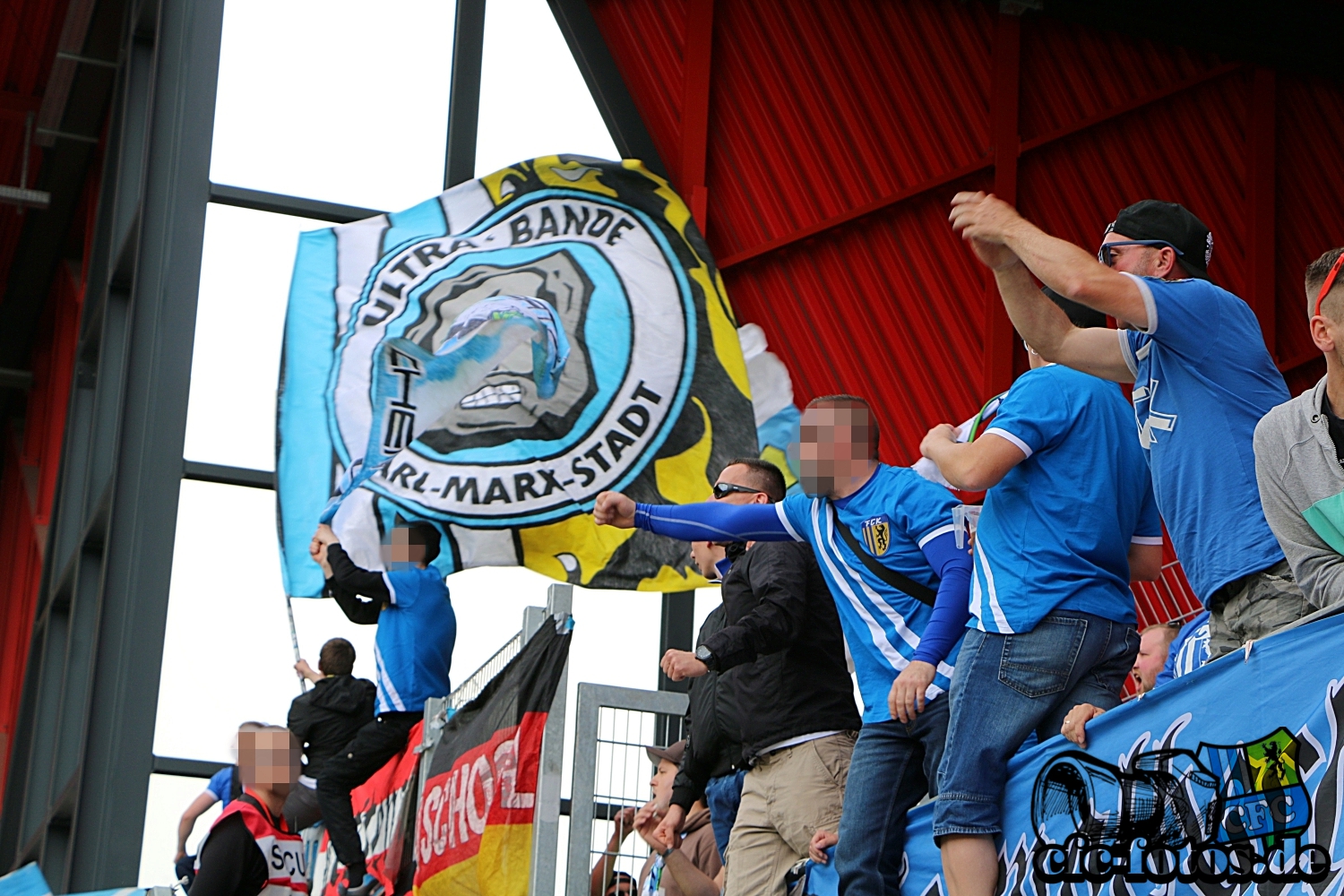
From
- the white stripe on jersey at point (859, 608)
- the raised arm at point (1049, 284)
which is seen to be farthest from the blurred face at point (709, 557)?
the raised arm at point (1049, 284)

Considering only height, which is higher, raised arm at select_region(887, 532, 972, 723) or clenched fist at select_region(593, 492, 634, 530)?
clenched fist at select_region(593, 492, 634, 530)

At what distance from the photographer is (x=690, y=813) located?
638 cm

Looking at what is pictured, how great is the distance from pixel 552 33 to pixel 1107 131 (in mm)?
4548

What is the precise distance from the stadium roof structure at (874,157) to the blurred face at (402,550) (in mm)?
2886

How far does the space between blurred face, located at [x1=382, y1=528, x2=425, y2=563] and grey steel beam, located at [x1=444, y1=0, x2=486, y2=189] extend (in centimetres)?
409

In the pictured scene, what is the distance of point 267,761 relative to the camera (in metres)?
6.61

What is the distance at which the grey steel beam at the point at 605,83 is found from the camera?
12734mm

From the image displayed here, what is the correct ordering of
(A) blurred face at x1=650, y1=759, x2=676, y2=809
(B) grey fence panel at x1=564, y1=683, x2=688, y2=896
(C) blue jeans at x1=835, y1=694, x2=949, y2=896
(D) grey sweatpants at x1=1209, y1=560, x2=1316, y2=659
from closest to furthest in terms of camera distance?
(D) grey sweatpants at x1=1209, y1=560, x2=1316, y2=659 < (C) blue jeans at x1=835, y1=694, x2=949, y2=896 < (A) blurred face at x1=650, y1=759, x2=676, y2=809 < (B) grey fence panel at x1=564, y1=683, x2=688, y2=896

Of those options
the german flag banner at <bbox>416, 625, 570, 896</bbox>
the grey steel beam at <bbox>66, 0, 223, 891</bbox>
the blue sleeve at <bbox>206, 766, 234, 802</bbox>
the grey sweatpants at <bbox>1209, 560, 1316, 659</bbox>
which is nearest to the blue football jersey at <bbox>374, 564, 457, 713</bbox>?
the german flag banner at <bbox>416, 625, 570, 896</bbox>

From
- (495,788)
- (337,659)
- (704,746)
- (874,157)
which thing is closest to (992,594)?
(704,746)

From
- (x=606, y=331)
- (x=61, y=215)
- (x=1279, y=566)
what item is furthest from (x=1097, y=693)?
(x=61, y=215)

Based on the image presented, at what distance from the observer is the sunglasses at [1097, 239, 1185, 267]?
12.3 ft

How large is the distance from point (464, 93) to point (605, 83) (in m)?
1.12

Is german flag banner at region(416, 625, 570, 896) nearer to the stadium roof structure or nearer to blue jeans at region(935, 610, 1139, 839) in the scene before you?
blue jeans at region(935, 610, 1139, 839)
